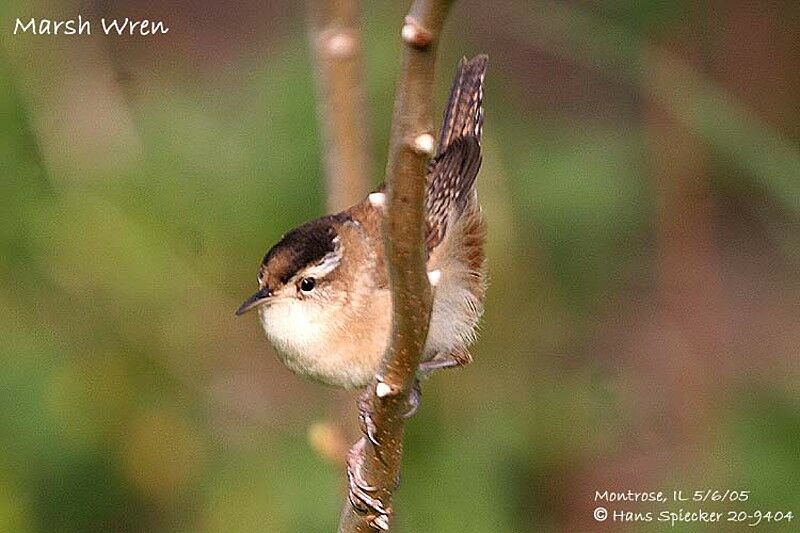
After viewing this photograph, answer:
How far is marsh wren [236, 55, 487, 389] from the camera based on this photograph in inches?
110

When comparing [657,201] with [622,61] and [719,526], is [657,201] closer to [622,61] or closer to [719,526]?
[622,61]

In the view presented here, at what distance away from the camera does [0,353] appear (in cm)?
348

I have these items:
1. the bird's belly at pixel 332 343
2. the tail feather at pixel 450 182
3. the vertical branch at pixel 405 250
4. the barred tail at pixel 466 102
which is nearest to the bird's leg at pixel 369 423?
the vertical branch at pixel 405 250

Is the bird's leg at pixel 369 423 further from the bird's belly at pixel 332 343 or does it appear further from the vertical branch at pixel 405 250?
the bird's belly at pixel 332 343

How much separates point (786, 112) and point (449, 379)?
2.09 meters

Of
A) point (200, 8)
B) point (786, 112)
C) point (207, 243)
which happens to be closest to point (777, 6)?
point (786, 112)

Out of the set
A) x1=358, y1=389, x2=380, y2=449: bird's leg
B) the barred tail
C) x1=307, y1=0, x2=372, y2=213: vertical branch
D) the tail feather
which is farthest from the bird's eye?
x1=358, y1=389, x2=380, y2=449: bird's leg

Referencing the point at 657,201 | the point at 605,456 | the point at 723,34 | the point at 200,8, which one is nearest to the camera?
the point at 657,201

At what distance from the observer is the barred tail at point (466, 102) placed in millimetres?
3168

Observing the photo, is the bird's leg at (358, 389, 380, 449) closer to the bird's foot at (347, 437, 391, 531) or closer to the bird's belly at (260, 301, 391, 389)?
the bird's foot at (347, 437, 391, 531)

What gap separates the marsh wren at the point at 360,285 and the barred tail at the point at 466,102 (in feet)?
0.16

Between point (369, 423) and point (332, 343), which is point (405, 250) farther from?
point (332, 343)

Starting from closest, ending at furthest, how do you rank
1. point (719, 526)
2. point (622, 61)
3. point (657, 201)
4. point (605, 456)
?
point (622, 61) < point (719, 526) < point (657, 201) < point (605, 456)

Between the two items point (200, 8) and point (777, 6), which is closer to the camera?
point (777, 6)
